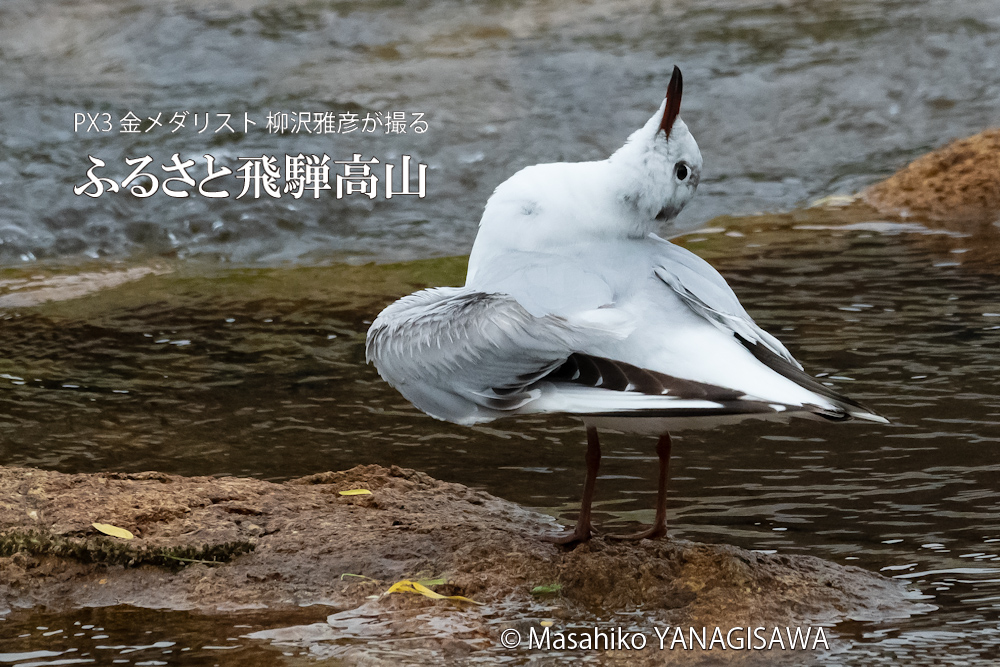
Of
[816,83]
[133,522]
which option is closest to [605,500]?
[133,522]

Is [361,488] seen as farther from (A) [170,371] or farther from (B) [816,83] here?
(B) [816,83]

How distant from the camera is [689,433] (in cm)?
439

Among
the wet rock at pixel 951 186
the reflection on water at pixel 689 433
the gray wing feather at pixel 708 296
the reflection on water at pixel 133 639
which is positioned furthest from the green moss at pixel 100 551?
the wet rock at pixel 951 186

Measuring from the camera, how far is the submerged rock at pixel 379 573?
290cm

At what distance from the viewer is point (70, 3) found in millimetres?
12789

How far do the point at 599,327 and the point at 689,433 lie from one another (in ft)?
5.23

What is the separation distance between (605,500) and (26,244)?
5.92 metres

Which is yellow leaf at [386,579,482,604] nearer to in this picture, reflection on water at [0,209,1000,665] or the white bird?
the white bird

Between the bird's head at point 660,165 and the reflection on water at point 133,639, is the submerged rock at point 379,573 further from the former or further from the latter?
the bird's head at point 660,165

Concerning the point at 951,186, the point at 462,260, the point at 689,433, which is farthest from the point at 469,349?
the point at 951,186

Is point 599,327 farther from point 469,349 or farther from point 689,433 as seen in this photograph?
point 689,433

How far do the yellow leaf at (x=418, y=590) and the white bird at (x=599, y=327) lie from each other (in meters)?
0.41

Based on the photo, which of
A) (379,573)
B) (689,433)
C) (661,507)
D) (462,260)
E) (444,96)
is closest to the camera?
(379,573)

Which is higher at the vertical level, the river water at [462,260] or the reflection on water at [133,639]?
the river water at [462,260]
